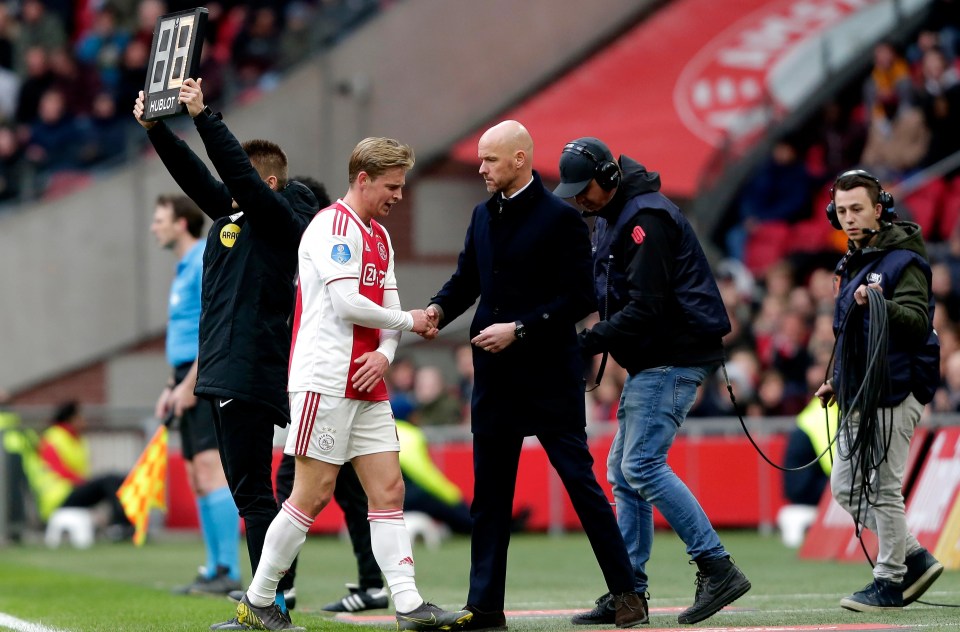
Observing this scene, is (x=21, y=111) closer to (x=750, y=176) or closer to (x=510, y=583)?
(x=750, y=176)

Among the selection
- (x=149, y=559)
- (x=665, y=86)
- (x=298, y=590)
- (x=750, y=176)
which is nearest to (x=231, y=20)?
(x=665, y=86)

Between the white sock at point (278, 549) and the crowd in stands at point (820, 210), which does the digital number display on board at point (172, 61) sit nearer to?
the white sock at point (278, 549)

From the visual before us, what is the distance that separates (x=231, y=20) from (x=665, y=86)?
6.71 m

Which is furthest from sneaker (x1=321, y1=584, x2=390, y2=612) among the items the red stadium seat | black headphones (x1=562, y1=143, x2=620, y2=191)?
the red stadium seat

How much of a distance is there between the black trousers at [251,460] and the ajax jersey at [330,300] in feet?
1.36

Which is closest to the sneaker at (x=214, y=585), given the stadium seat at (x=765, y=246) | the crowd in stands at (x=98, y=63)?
the stadium seat at (x=765, y=246)

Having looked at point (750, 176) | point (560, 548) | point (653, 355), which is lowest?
point (560, 548)

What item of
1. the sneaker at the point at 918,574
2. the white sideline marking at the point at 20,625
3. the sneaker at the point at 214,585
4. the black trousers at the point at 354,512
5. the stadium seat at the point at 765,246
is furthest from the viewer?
the stadium seat at the point at 765,246

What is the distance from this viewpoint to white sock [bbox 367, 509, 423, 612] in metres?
6.70

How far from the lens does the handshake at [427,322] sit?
22.5 ft

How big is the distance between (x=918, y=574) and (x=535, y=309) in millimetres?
2475

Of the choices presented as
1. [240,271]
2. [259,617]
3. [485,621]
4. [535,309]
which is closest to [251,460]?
[259,617]

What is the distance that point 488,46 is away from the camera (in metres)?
22.5

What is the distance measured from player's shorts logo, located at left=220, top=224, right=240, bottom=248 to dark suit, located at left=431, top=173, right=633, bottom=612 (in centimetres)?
114
